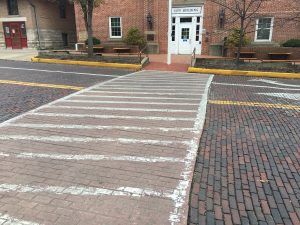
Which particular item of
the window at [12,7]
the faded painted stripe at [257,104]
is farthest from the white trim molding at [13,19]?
the faded painted stripe at [257,104]

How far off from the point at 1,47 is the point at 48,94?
2116cm

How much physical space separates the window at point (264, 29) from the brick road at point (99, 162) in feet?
48.6

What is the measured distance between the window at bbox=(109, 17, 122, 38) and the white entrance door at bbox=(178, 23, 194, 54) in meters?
5.17

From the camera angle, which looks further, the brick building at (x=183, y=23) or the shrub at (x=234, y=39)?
the brick building at (x=183, y=23)

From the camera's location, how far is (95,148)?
492 cm

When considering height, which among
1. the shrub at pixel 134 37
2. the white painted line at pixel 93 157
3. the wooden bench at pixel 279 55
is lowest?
the white painted line at pixel 93 157

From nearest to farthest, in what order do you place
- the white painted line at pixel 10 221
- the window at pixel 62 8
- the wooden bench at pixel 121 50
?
1. the white painted line at pixel 10 221
2. the wooden bench at pixel 121 50
3. the window at pixel 62 8

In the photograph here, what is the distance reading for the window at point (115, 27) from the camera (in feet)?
75.5

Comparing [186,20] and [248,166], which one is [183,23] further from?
[248,166]

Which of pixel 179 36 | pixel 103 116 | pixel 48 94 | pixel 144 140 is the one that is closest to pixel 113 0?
pixel 179 36

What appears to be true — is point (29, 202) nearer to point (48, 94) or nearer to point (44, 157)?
point (44, 157)

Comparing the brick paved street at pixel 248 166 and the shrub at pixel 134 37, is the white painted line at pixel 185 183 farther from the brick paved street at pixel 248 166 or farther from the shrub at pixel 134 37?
the shrub at pixel 134 37

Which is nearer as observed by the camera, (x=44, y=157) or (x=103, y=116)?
(x=44, y=157)

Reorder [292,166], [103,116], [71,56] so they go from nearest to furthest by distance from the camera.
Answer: [292,166]
[103,116]
[71,56]
